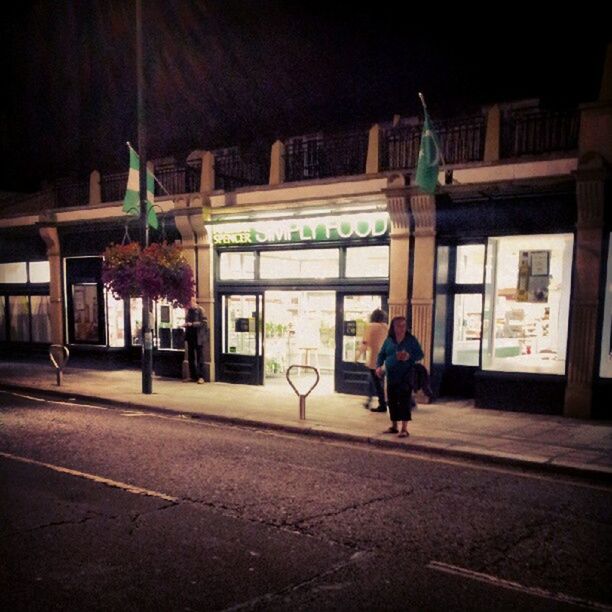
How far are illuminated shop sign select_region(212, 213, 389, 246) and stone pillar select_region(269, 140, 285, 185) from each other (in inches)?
41.4

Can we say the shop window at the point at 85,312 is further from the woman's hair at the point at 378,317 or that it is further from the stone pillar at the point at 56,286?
the woman's hair at the point at 378,317

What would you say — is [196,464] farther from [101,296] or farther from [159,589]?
[101,296]

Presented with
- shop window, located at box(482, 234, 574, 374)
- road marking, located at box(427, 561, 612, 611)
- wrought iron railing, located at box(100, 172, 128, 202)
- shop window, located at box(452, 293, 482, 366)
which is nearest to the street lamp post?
wrought iron railing, located at box(100, 172, 128, 202)

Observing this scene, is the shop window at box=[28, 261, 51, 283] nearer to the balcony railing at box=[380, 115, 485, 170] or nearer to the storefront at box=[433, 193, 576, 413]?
the balcony railing at box=[380, 115, 485, 170]

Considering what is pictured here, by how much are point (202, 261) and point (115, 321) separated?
449 centimetres

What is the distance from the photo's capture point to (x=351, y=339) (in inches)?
486

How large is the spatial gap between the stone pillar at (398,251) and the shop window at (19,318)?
13.8 m

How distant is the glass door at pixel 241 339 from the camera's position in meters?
13.5

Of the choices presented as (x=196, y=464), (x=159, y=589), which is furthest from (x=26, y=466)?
(x=159, y=589)

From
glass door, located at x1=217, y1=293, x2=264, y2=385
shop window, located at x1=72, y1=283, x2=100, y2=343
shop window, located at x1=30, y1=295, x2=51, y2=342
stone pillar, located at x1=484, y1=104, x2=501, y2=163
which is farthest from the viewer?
shop window, located at x1=30, y1=295, x2=51, y2=342

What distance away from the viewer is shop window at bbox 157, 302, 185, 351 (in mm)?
14789

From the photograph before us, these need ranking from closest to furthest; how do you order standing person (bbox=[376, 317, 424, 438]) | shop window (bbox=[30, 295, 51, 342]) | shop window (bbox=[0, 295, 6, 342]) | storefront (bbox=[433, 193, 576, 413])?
standing person (bbox=[376, 317, 424, 438]) < storefront (bbox=[433, 193, 576, 413]) < shop window (bbox=[30, 295, 51, 342]) < shop window (bbox=[0, 295, 6, 342])

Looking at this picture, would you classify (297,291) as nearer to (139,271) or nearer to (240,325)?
(240,325)

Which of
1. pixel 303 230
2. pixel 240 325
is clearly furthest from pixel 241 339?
pixel 303 230
